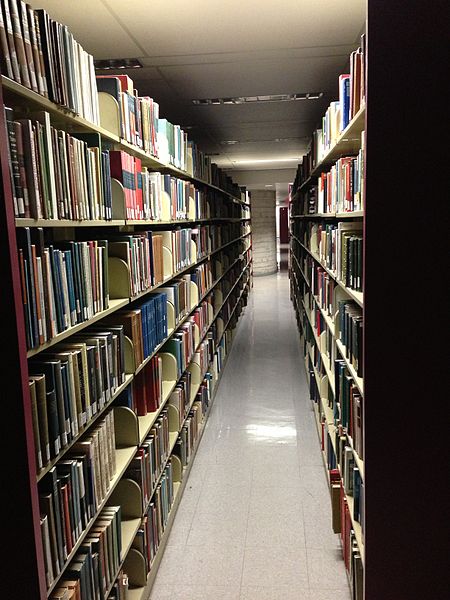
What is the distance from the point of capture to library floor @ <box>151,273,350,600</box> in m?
2.62

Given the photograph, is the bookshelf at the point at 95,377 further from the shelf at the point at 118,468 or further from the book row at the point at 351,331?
the book row at the point at 351,331

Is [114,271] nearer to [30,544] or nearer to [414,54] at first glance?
[30,544]

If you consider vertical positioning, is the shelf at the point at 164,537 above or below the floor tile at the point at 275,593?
above

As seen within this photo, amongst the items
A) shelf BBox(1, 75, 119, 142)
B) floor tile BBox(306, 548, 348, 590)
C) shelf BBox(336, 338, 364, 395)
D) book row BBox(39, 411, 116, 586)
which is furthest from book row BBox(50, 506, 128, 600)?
shelf BBox(1, 75, 119, 142)

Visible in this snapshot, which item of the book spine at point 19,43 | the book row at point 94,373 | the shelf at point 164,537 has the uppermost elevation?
the book spine at point 19,43

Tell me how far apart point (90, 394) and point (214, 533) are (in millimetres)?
1612

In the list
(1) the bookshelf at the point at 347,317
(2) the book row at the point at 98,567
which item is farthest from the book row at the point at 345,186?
(2) the book row at the point at 98,567

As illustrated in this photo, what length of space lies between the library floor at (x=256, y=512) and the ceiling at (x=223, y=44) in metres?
2.80

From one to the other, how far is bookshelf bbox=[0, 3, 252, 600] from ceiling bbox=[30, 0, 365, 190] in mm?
692

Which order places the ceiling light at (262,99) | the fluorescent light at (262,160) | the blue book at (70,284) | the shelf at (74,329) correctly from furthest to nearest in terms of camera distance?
the fluorescent light at (262,160) → the ceiling light at (262,99) → the blue book at (70,284) → the shelf at (74,329)

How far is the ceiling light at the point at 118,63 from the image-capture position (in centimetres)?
353

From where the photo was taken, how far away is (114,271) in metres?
2.38

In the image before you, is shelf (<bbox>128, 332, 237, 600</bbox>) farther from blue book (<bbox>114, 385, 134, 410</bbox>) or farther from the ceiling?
the ceiling

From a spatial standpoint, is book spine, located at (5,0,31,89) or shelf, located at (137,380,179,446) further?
shelf, located at (137,380,179,446)
